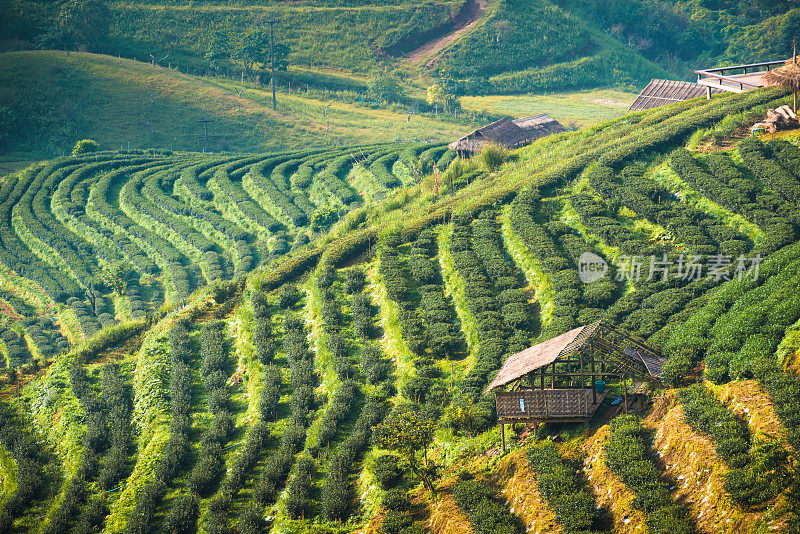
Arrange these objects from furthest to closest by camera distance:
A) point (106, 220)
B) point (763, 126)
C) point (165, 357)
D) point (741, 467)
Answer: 1. point (106, 220)
2. point (763, 126)
3. point (165, 357)
4. point (741, 467)

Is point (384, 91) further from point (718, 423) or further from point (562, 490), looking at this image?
point (718, 423)

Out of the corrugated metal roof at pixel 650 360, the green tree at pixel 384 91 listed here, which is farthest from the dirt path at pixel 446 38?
the corrugated metal roof at pixel 650 360

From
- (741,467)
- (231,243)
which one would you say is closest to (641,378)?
(741,467)

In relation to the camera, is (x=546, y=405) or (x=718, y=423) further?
(x=546, y=405)

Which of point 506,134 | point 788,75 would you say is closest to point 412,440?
point 788,75

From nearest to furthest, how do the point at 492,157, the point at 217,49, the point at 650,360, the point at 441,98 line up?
1. the point at 650,360
2. the point at 492,157
3. the point at 441,98
4. the point at 217,49

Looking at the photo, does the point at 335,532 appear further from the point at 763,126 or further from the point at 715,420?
the point at 763,126
